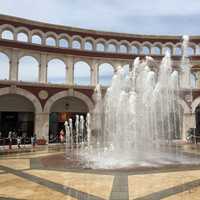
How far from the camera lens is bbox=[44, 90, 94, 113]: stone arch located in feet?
92.1

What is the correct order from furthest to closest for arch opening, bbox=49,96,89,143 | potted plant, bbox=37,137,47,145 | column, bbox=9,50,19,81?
arch opening, bbox=49,96,89,143, column, bbox=9,50,19,81, potted plant, bbox=37,137,47,145

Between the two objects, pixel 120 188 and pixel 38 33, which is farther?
pixel 38 33

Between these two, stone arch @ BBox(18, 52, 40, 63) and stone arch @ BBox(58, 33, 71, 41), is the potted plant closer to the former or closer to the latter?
stone arch @ BBox(18, 52, 40, 63)

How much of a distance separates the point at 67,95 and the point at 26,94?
452 cm

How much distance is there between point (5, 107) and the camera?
2747 centimetres

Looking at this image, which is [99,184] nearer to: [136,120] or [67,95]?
[136,120]

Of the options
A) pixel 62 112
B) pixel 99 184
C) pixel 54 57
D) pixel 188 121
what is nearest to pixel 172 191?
Result: pixel 99 184

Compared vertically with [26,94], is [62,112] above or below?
below

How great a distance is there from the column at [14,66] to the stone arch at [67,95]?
4.39 metres

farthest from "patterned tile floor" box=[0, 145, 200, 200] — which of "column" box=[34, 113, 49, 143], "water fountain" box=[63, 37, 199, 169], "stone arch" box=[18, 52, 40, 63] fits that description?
"stone arch" box=[18, 52, 40, 63]

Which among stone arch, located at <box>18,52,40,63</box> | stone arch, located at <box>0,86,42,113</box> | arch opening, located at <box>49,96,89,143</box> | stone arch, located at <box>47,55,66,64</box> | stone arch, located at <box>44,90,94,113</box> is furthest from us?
stone arch, located at <box>47,55,66,64</box>

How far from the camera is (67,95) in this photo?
29.4 m

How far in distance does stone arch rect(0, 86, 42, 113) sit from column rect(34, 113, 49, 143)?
0.63 metres

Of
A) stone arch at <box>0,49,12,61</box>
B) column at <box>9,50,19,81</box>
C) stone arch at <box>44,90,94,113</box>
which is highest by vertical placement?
stone arch at <box>0,49,12,61</box>
